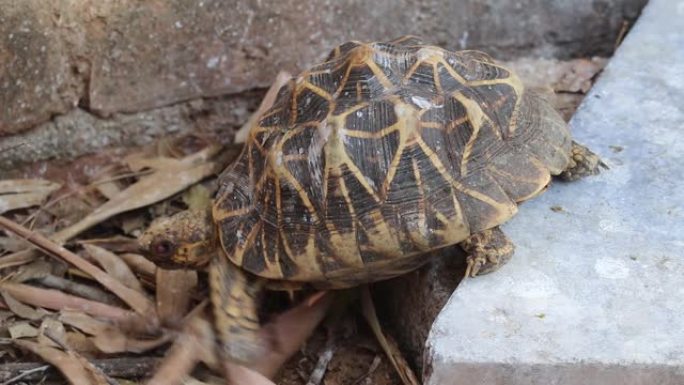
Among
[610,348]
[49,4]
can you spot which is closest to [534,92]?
[610,348]

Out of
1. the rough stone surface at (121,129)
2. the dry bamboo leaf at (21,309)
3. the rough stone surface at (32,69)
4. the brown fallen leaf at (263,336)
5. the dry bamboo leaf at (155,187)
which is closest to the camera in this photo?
the brown fallen leaf at (263,336)

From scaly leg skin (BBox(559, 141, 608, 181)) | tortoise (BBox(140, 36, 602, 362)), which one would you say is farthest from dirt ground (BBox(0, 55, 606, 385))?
scaly leg skin (BBox(559, 141, 608, 181))

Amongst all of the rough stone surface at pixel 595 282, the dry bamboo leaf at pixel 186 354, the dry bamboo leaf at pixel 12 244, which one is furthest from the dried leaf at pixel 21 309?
the rough stone surface at pixel 595 282

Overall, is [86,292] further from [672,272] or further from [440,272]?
[672,272]

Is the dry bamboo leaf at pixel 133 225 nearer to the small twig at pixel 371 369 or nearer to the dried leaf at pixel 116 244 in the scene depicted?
the dried leaf at pixel 116 244

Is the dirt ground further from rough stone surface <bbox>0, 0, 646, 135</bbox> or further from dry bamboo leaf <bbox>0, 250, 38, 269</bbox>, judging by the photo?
rough stone surface <bbox>0, 0, 646, 135</bbox>
